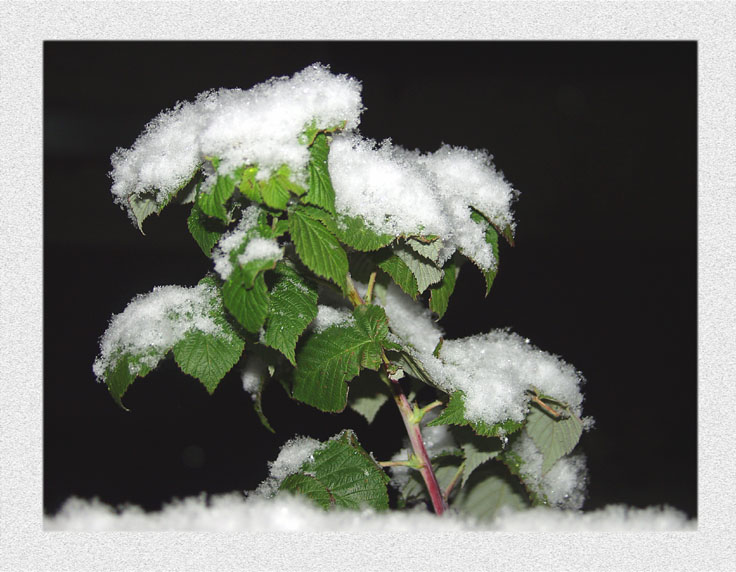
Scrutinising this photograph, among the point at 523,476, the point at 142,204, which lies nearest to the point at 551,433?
the point at 523,476

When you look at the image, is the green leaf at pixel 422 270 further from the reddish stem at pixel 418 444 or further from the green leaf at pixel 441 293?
the reddish stem at pixel 418 444

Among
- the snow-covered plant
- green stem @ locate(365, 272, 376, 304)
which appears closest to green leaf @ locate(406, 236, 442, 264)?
the snow-covered plant

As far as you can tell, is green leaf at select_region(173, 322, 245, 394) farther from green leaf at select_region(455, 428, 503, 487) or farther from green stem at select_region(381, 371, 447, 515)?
green leaf at select_region(455, 428, 503, 487)

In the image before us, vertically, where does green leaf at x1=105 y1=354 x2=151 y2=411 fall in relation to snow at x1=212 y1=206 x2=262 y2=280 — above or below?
below

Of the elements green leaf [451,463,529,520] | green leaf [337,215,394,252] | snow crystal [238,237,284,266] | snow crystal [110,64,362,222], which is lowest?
green leaf [451,463,529,520]

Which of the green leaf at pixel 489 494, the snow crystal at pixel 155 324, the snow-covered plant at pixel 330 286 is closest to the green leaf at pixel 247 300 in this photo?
the snow-covered plant at pixel 330 286

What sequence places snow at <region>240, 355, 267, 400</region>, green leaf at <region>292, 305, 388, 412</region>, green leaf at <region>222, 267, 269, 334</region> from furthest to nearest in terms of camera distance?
snow at <region>240, 355, 267, 400</region>
green leaf at <region>292, 305, 388, 412</region>
green leaf at <region>222, 267, 269, 334</region>

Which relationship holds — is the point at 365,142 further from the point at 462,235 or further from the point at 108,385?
the point at 108,385
